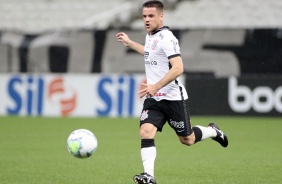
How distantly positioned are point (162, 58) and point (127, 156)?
378 centimetres

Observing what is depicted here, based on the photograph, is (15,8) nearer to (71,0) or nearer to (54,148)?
(71,0)

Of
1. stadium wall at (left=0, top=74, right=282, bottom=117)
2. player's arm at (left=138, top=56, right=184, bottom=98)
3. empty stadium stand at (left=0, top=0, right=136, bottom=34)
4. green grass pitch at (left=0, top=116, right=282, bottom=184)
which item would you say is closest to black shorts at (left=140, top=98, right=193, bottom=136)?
player's arm at (left=138, top=56, right=184, bottom=98)

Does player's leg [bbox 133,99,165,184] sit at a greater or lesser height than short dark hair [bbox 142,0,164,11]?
lesser

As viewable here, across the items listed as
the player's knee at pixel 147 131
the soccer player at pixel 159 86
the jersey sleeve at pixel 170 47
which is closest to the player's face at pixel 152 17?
the soccer player at pixel 159 86

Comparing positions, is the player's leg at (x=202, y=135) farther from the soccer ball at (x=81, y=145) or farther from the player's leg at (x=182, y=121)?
the soccer ball at (x=81, y=145)

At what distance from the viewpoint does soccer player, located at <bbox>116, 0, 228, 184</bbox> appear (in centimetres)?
734

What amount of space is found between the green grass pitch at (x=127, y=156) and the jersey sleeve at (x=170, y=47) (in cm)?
158

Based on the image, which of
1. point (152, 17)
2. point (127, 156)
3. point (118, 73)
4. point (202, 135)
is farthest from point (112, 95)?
point (152, 17)

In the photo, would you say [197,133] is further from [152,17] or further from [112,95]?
[112,95]

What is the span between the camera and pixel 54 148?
1226cm

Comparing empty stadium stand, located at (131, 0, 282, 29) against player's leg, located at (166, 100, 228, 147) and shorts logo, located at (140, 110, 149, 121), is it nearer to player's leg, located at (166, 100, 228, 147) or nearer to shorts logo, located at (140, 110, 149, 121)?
player's leg, located at (166, 100, 228, 147)

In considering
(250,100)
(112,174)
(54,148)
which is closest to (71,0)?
(250,100)

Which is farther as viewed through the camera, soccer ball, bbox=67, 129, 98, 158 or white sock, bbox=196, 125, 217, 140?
white sock, bbox=196, 125, 217, 140

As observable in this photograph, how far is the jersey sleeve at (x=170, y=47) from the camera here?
24.5ft
